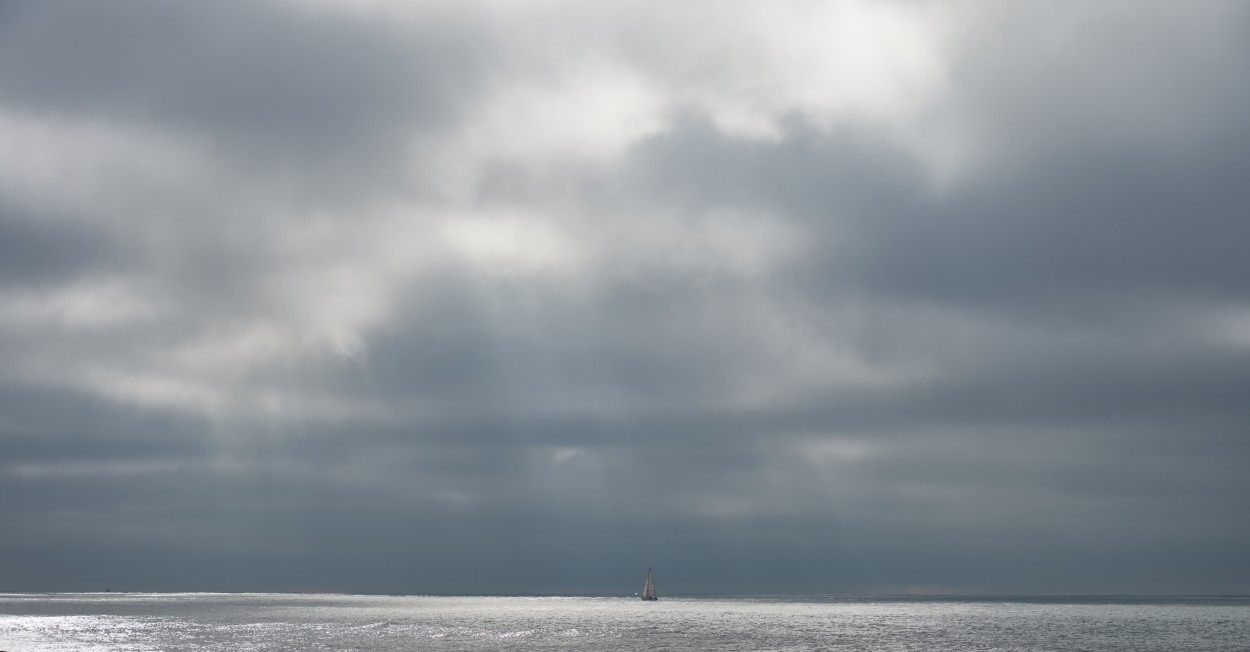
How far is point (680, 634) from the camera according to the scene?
185000mm

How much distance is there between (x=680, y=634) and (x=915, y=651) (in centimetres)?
5069

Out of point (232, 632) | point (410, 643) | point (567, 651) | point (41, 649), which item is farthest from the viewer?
point (232, 632)

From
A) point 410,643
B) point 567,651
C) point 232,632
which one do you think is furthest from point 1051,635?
point 232,632

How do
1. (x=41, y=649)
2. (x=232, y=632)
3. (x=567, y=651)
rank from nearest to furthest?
(x=41, y=649) < (x=567, y=651) < (x=232, y=632)

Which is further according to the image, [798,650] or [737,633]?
[737,633]

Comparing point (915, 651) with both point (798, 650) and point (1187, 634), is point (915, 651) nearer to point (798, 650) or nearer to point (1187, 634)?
point (798, 650)

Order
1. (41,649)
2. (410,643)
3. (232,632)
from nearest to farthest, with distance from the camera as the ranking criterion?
(41,649) < (410,643) < (232,632)

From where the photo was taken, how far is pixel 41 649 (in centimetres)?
13275

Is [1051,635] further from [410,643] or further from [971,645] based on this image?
[410,643]

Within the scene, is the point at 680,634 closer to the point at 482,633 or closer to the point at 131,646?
the point at 482,633

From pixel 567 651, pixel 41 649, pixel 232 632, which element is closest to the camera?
pixel 41 649

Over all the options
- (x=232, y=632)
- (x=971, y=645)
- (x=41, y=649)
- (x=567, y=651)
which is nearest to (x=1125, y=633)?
(x=971, y=645)

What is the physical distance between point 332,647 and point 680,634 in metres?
61.7

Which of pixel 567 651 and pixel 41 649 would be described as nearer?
pixel 41 649
